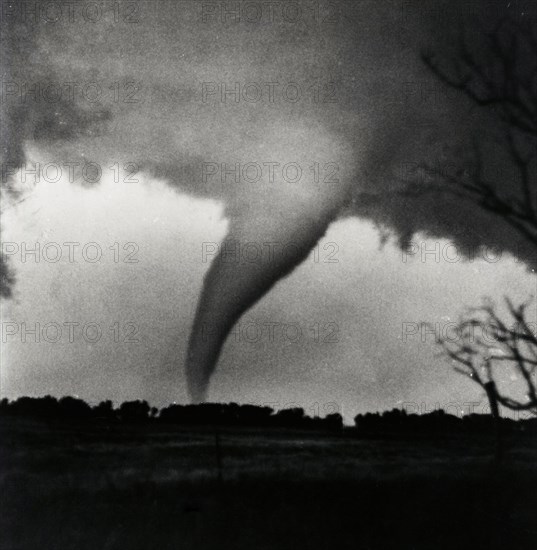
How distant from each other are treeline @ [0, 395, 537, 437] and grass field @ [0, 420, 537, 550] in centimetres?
5

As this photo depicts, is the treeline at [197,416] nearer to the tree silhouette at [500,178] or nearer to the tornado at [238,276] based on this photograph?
the tornado at [238,276]

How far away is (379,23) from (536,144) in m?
1.06

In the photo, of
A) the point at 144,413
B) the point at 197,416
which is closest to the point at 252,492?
the point at 197,416

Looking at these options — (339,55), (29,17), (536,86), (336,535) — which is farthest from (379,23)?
(336,535)

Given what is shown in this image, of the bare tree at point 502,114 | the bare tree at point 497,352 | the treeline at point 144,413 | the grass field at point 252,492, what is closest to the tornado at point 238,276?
the treeline at point 144,413

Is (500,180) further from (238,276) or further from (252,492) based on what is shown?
(252,492)

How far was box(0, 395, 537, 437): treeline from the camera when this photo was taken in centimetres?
256

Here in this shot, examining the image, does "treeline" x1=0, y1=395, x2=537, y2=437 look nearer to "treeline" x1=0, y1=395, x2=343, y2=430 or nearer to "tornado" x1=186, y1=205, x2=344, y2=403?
"treeline" x1=0, y1=395, x2=343, y2=430

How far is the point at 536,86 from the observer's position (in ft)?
9.45

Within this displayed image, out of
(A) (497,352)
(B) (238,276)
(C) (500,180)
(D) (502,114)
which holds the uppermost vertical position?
(D) (502,114)

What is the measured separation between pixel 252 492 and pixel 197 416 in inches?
17.5

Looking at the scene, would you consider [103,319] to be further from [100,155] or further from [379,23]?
[379,23]

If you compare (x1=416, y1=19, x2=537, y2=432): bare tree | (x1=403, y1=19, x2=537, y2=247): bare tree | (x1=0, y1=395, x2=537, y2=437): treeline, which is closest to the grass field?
(x1=0, y1=395, x2=537, y2=437): treeline

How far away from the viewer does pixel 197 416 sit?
2572mm
